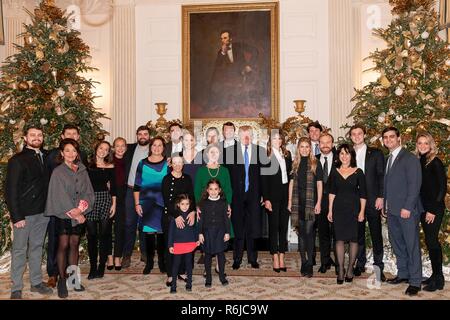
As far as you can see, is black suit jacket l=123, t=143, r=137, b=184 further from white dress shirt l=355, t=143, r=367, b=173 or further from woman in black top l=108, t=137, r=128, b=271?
white dress shirt l=355, t=143, r=367, b=173

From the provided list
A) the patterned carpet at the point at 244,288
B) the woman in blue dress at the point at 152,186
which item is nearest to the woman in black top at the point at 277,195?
the patterned carpet at the point at 244,288

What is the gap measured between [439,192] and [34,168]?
4647 millimetres

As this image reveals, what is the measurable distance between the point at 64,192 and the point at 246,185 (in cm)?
237

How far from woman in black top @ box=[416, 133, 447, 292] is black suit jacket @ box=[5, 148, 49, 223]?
4.44m

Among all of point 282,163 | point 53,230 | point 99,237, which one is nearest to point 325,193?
point 282,163

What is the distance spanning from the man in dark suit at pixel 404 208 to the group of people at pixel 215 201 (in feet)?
0.04

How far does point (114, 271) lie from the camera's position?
19.5ft

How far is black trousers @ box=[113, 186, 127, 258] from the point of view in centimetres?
587

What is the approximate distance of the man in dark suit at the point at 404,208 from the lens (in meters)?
4.87

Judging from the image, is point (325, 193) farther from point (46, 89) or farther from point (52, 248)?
point (46, 89)

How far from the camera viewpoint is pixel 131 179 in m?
5.91

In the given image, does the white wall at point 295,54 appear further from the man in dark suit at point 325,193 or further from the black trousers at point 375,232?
the black trousers at point 375,232
